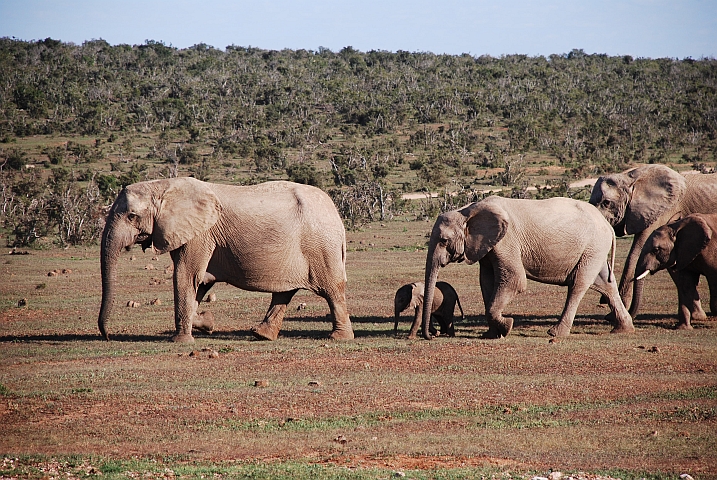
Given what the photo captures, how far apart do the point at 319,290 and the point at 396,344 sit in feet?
6.01

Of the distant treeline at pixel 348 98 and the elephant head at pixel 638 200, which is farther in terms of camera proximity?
the distant treeline at pixel 348 98

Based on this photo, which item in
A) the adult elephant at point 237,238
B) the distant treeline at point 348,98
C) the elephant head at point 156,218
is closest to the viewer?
the elephant head at point 156,218

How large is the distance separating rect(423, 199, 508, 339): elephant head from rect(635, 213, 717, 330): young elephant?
3.25m

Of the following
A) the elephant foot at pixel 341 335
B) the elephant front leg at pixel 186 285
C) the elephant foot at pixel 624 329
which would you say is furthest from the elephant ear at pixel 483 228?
the elephant front leg at pixel 186 285

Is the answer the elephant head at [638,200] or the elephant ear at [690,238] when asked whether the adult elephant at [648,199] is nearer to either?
the elephant head at [638,200]

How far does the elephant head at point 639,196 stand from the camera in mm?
18047

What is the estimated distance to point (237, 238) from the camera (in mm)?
14891

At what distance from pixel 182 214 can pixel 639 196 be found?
30.0ft

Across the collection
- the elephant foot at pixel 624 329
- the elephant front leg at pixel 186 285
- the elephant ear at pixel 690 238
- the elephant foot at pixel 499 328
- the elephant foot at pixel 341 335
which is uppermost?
the elephant ear at pixel 690 238

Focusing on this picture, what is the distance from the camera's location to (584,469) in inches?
321

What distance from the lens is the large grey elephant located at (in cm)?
1473

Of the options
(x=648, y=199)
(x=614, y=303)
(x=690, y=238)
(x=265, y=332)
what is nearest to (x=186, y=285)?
(x=265, y=332)

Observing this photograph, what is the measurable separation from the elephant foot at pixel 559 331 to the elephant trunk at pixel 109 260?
23.0 ft

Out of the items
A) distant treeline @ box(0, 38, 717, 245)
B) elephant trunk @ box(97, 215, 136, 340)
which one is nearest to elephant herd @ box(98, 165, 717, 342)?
elephant trunk @ box(97, 215, 136, 340)
